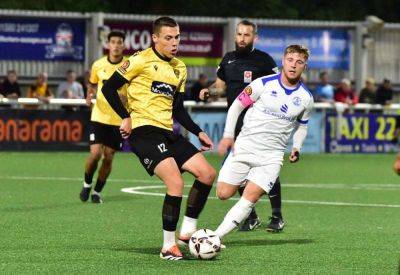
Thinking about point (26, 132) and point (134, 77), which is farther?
point (26, 132)

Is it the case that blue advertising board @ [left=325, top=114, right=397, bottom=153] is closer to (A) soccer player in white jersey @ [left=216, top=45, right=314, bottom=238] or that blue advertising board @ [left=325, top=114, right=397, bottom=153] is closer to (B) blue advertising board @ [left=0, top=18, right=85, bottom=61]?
(B) blue advertising board @ [left=0, top=18, right=85, bottom=61]

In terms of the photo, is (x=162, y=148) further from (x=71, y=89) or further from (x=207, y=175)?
(x=71, y=89)

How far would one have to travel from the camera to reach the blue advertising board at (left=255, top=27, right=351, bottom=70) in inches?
1302

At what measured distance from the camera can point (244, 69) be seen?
543 inches

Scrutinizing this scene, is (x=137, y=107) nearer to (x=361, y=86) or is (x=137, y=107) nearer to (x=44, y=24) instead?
(x=44, y=24)

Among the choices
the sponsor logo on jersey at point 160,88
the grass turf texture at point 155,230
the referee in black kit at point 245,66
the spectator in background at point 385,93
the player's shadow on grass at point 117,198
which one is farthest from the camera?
the spectator in background at point 385,93

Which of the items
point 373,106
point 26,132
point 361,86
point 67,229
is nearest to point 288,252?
point 67,229

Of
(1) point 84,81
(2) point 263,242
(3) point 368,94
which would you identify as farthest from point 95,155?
(3) point 368,94

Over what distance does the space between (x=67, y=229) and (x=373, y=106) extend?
18.3 m

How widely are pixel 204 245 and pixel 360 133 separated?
19667mm

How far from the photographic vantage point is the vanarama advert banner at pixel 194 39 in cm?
3153

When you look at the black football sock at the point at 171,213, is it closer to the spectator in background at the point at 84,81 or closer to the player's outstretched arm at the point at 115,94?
the player's outstretched arm at the point at 115,94

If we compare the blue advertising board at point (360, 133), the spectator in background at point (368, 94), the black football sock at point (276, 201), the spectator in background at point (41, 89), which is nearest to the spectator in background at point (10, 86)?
the spectator in background at point (41, 89)

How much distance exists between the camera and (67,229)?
12.9m
